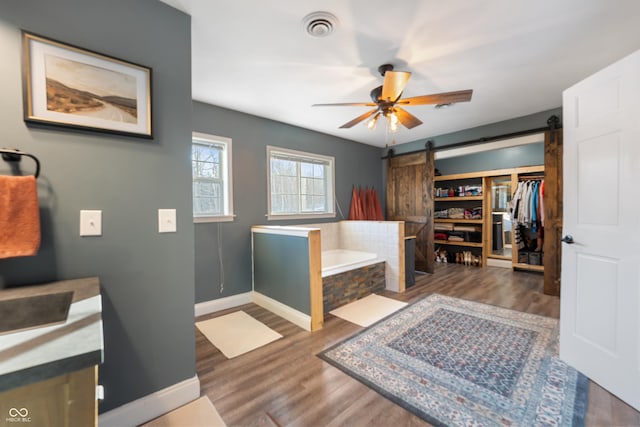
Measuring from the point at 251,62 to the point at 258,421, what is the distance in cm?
265

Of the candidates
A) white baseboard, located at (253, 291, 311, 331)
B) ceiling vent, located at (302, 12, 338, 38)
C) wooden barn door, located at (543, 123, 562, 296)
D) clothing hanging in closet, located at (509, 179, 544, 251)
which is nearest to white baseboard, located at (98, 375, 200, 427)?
white baseboard, located at (253, 291, 311, 331)

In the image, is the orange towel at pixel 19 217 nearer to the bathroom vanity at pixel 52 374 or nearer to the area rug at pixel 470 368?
the bathroom vanity at pixel 52 374

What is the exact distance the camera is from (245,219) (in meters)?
3.42

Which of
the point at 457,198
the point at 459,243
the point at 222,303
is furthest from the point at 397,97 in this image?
the point at 459,243

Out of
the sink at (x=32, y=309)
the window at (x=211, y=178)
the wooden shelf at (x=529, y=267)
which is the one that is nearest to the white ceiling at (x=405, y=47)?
the window at (x=211, y=178)

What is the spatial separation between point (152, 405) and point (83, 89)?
5.80 ft

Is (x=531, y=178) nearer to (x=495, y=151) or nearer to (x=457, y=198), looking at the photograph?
(x=495, y=151)

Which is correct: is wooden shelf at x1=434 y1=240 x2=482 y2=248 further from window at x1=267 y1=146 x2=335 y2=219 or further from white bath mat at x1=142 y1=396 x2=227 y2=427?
white bath mat at x1=142 y1=396 x2=227 y2=427

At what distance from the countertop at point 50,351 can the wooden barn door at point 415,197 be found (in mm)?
4676

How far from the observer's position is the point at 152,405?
150cm

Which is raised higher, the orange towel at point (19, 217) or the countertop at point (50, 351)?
the orange towel at point (19, 217)

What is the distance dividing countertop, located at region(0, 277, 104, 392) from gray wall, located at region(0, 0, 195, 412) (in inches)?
25.1

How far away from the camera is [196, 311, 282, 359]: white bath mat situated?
7.49ft

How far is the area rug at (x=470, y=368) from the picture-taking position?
59.3 inches
